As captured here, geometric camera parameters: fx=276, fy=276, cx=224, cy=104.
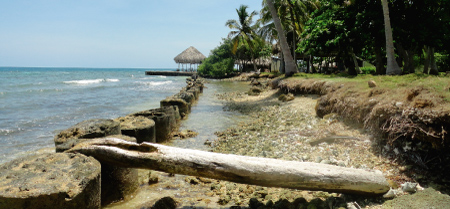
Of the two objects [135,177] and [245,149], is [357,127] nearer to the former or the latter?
[245,149]

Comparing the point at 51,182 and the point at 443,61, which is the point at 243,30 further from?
the point at 51,182

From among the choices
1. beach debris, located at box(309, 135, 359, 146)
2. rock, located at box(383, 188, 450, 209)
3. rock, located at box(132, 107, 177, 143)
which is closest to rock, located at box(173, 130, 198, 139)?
rock, located at box(132, 107, 177, 143)

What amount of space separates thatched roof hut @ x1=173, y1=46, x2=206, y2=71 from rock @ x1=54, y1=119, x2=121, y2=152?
51.0 m

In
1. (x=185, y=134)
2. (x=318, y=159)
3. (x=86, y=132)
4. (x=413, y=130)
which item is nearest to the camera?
(x=413, y=130)

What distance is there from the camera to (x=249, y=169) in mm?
3479

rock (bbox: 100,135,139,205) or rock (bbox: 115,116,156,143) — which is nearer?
rock (bbox: 100,135,139,205)

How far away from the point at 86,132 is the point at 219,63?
141 ft

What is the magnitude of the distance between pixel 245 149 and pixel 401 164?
312 cm

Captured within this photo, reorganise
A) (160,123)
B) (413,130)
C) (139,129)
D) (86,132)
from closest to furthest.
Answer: (413,130), (86,132), (139,129), (160,123)

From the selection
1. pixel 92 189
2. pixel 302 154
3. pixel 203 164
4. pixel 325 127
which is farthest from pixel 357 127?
pixel 92 189

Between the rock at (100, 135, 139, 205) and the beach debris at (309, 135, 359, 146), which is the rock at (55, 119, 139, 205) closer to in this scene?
the rock at (100, 135, 139, 205)

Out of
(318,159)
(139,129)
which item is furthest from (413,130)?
(139,129)

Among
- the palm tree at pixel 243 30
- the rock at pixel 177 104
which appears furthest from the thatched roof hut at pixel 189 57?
the rock at pixel 177 104

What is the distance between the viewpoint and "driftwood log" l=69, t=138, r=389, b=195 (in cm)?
343
